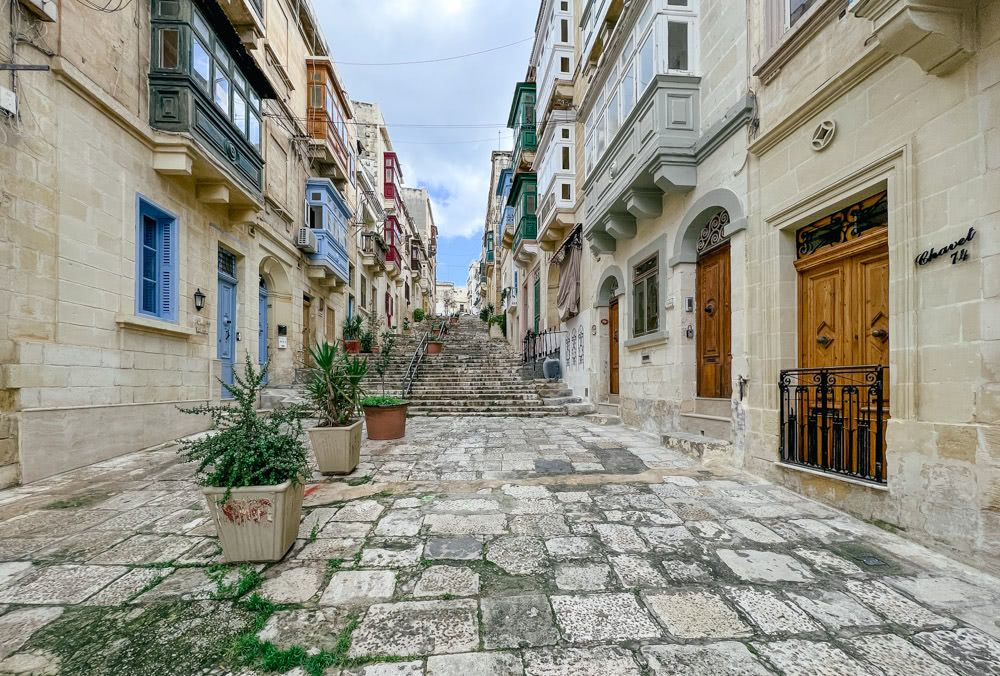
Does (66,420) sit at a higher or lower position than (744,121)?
lower

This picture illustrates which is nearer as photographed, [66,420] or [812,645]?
[812,645]

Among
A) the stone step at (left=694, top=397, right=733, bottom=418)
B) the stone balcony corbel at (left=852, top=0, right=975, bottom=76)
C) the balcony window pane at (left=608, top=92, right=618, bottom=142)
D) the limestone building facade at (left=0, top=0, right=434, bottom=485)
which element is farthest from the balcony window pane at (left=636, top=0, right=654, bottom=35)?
the limestone building facade at (left=0, top=0, right=434, bottom=485)

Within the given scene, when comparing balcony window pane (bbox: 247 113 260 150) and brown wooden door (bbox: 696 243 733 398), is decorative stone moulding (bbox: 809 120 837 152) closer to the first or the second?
brown wooden door (bbox: 696 243 733 398)

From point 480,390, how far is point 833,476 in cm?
807

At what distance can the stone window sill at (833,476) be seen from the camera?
3202mm

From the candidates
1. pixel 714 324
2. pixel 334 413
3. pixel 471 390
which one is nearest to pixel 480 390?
pixel 471 390

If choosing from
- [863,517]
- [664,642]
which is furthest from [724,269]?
[664,642]

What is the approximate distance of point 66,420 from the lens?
4.75 m

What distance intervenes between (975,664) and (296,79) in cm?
1594

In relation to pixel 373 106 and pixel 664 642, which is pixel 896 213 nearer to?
pixel 664 642

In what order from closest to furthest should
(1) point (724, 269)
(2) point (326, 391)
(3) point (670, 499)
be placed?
(3) point (670, 499)
(2) point (326, 391)
(1) point (724, 269)

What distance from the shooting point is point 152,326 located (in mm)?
6074

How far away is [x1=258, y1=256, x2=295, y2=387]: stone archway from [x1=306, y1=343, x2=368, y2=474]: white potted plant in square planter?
6964 mm

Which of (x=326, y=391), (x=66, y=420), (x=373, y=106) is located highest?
(x=373, y=106)
